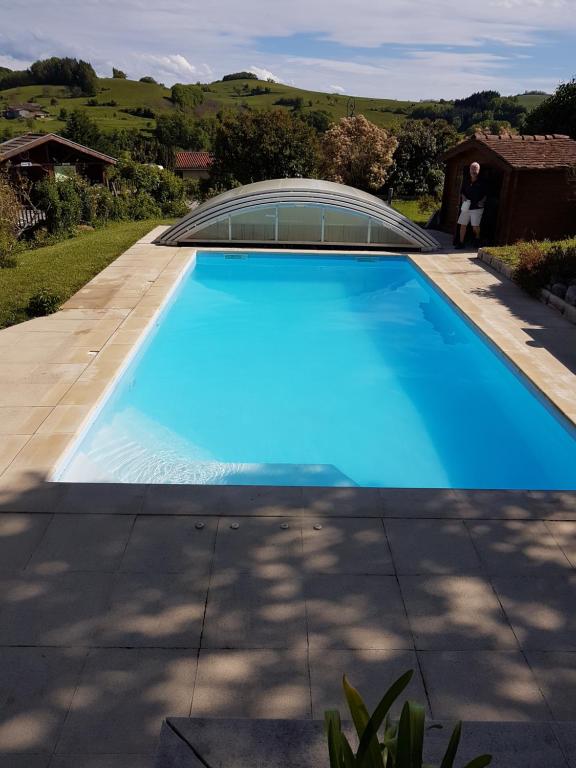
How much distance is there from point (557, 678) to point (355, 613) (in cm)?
106

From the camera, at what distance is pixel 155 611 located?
139 inches

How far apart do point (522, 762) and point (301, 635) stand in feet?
4.82

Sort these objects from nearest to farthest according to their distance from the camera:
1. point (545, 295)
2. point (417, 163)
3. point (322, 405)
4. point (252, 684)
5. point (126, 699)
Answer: point (126, 699)
point (252, 684)
point (322, 405)
point (545, 295)
point (417, 163)

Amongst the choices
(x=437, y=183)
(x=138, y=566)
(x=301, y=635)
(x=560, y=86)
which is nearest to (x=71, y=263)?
(x=138, y=566)

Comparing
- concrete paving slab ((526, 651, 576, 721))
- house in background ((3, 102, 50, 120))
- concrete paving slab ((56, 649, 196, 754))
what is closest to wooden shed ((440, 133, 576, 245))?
concrete paving slab ((526, 651, 576, 721))

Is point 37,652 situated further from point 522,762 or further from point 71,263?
point 71,263

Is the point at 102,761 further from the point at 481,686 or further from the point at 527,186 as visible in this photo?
the point at 527,186

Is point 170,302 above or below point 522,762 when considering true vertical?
below

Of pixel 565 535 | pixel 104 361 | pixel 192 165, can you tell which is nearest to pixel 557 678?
pixel 565 535

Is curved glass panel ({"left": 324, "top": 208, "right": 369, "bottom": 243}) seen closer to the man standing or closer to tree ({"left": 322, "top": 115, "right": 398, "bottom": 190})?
the man standing

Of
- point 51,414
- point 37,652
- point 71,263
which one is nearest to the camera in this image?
point 37,652

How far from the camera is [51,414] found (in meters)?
6.18

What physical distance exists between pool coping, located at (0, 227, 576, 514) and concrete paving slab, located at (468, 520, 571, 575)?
1.54 feet

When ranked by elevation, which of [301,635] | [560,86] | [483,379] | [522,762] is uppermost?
[560,86]
